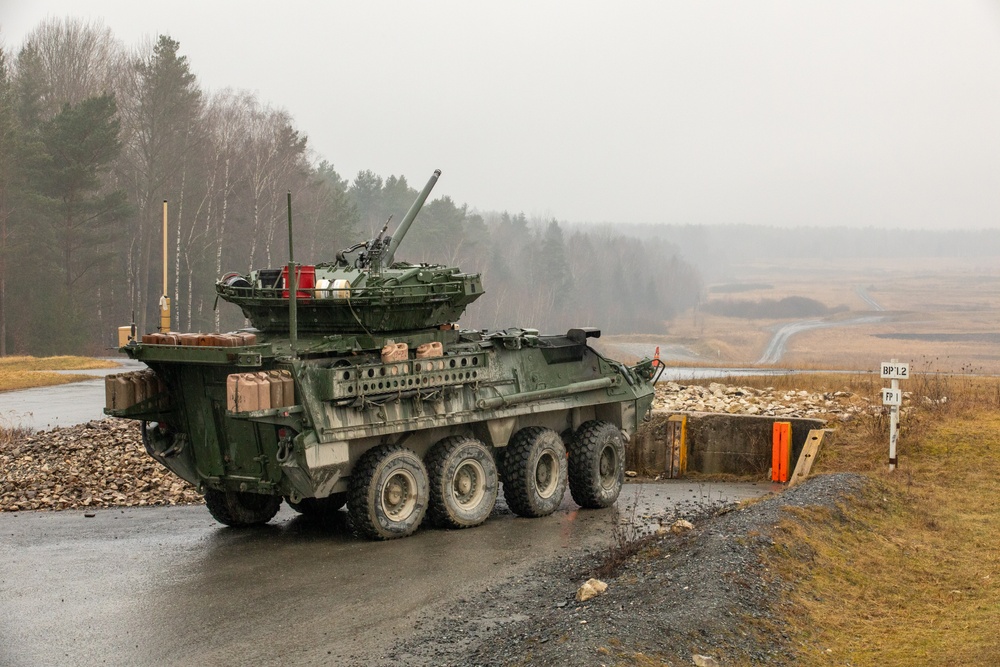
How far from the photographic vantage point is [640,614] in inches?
328

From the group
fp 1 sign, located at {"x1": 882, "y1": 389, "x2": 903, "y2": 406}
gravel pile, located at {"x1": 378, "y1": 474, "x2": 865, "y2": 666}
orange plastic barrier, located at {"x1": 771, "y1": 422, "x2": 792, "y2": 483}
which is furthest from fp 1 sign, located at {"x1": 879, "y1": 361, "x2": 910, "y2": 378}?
gravel pile, located at {"x1": 378, "y1": 474, "x2": 865, "y2": 666}

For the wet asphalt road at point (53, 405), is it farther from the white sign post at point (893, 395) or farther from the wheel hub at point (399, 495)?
the white sign post at point (893, 395)

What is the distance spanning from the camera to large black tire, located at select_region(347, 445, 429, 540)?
39.2 feet

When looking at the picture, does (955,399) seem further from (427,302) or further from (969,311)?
(969,311)

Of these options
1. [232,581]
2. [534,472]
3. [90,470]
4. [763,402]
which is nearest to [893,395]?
[534,472]

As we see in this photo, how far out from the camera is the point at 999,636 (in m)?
8.18

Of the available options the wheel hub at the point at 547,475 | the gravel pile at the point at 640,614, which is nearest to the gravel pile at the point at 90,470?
the wheel hub at the point at 547,475

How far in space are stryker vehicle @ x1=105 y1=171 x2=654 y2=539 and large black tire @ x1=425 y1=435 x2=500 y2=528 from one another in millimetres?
19

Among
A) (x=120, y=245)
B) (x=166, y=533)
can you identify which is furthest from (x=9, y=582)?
(x=120, y=245)

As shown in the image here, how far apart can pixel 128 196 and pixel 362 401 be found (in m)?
37.7

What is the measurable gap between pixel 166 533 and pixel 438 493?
122 inches

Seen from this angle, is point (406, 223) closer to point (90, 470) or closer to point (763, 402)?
point (90, 470)

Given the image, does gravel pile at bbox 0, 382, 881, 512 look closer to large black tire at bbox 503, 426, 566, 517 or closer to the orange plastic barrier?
the orange plastic barrier

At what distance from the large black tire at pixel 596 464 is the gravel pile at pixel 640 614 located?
3472mm
